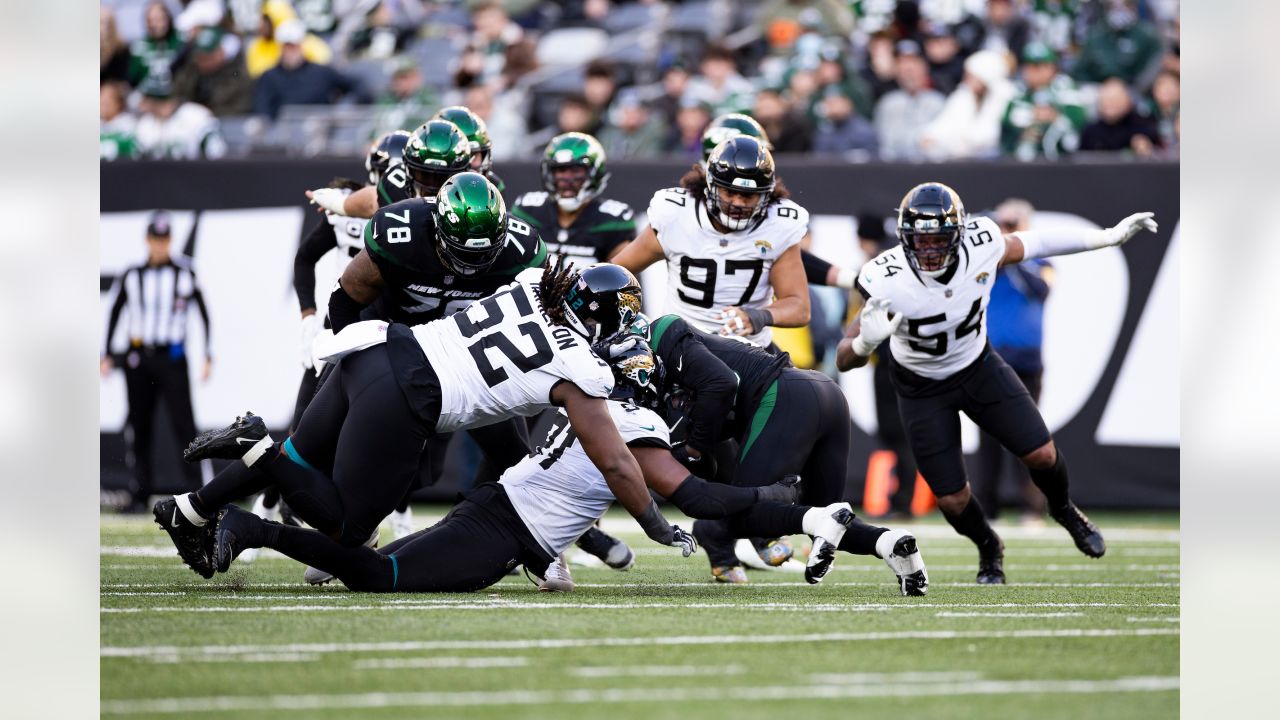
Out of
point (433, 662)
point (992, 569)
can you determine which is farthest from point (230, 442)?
point (992, 569)

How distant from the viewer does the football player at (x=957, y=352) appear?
238 inches

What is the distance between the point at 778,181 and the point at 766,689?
322 cm

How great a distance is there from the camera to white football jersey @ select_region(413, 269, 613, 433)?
4875 mm

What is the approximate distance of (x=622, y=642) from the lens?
4180 millimetres

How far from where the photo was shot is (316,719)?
3223mm

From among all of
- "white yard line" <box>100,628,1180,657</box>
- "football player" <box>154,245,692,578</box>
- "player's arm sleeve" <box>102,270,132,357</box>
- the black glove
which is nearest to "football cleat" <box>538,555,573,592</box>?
the black glove

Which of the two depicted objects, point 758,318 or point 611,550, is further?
point 758,318

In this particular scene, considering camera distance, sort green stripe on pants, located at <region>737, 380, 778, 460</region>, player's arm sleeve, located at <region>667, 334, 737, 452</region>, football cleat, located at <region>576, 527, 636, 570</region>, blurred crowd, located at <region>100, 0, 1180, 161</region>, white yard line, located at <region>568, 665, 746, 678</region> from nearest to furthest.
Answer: white yard line, located at <region>568, 665, 746, 678</region> < player's arm sleeve, located at <region>667, 334, 737, 452</region> < green stripe on pants, located at <region>737, 380, 778, 460</region> < football cleat, located at <region>576, 527, 636, 570</region> < blurred crowd, located at <region>100, 0, 1180, 161</region>

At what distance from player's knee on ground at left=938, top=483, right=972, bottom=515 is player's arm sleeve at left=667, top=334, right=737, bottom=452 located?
118 cm

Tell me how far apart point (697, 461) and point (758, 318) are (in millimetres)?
780

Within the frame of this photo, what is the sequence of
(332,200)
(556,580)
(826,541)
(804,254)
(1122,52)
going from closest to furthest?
(826,541)
(556,580)
(332,200)
(804,254)
(1122,52)

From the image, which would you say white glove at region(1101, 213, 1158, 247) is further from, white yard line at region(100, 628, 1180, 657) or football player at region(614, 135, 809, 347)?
white yard line at region(100, 628, 1180, 657)

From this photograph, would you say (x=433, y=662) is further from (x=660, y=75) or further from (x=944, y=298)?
(x=660, y=75)
